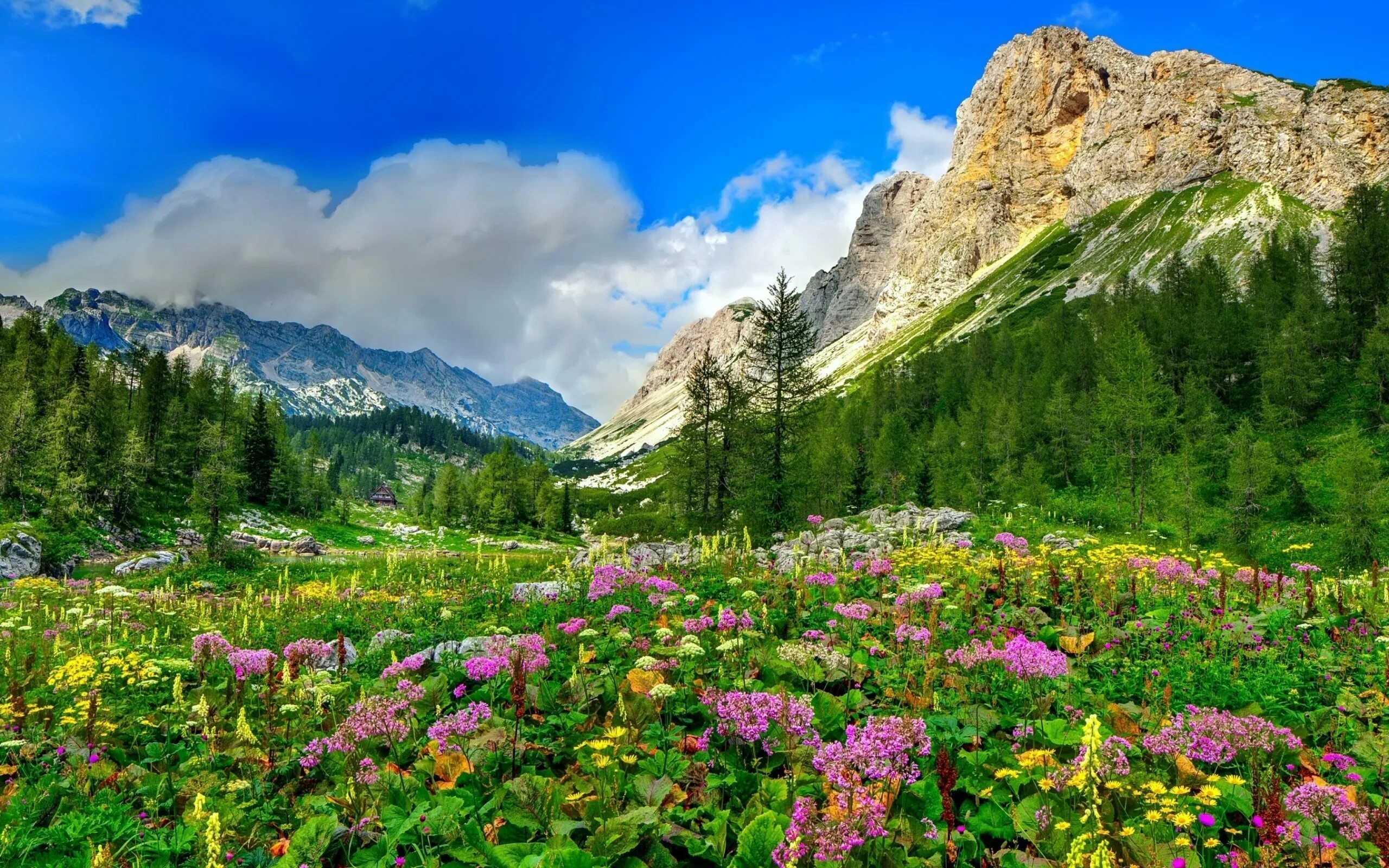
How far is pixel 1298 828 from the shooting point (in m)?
3.54

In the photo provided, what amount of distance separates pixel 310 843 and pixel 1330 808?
20.8 ft

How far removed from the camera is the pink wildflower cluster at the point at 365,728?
4707mm

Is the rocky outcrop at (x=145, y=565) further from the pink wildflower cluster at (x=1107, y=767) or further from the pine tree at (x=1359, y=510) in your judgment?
the pine tree at (x=1359, y=510)

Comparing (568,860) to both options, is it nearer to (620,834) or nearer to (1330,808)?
(620,834)

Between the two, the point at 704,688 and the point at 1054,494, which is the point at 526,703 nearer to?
the point at 704,688

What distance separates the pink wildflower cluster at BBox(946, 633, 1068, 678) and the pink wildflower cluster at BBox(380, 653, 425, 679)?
Result: 5.69 meters

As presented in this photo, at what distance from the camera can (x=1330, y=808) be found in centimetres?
370

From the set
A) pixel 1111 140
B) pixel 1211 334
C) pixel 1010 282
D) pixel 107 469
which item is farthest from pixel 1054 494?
pixel 1111 140

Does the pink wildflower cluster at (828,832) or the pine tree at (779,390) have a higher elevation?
the pine tree at (779,390)

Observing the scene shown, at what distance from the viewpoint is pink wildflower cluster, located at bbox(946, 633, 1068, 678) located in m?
5.45

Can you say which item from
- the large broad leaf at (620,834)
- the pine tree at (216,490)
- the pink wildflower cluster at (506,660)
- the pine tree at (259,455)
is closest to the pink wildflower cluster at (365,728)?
the pink wildflower cluster at (506,660)

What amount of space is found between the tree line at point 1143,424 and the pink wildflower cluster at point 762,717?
77.1ft

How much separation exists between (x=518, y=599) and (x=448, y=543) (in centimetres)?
→ 6161

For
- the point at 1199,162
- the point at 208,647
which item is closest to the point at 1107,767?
the point at 208,647
